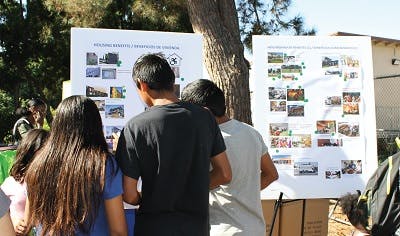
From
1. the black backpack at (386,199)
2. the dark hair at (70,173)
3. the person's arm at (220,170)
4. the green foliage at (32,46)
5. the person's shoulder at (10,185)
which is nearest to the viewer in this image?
the dark hair at (70,173)

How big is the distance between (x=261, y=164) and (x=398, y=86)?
12818 millimetres

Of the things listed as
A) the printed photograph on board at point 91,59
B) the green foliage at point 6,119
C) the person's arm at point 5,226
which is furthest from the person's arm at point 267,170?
the green foliage at point 6,119

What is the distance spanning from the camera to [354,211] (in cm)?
315

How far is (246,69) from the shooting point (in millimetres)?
4309

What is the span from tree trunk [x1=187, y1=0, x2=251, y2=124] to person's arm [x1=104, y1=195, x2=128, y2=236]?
8.03 feet

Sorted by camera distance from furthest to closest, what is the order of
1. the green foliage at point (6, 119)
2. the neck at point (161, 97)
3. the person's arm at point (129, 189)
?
the green foliage at point (6, 119)
the neck at point (161, 97)
the person's arm at point (129, 189)

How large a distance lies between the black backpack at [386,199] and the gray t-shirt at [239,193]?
79cm

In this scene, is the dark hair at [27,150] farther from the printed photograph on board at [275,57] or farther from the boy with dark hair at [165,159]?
the printed photograph on board at [275,57]

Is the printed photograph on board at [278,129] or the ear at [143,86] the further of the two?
the printed photograph on board at [278,129]

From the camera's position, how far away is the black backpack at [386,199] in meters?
2.68

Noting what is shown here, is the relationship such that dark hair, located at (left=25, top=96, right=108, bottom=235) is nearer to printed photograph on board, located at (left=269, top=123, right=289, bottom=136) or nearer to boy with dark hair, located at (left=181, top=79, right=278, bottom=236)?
boy with dark hair, located at (left=181, top=79, right=278, bottom=236)

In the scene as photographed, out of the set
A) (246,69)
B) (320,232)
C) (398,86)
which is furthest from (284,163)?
(398,86)

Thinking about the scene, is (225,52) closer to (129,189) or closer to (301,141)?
(301,141)

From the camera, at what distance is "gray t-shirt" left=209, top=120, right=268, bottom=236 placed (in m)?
2.37
